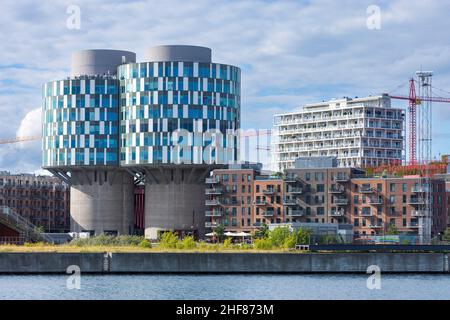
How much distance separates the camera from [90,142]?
6644 inches

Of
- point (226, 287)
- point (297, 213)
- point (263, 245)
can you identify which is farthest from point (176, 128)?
point (226, 287)

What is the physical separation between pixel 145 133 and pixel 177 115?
640cm

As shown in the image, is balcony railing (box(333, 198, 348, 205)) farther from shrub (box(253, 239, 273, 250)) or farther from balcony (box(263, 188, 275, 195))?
shrub (box(253, 239, 273, 250))

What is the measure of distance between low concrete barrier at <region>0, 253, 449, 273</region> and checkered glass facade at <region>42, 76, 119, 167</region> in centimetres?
6774

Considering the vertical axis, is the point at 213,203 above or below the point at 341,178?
below

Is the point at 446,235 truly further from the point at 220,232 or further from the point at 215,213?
the point at 215,213

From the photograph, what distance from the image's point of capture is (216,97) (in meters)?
166

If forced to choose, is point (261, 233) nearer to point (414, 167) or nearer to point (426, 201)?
point (426, 201)

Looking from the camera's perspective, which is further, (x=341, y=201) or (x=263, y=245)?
(x=341, y=201)

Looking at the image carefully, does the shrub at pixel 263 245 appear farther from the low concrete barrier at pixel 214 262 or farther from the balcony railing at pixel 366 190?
the balcony railing at pixel 366 190

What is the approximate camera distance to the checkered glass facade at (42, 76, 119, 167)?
16862 cm

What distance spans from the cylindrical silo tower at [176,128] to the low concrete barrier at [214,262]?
61.3 meters

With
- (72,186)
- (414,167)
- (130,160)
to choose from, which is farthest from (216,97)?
(414,167)

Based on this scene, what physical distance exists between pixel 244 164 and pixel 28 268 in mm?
88698
